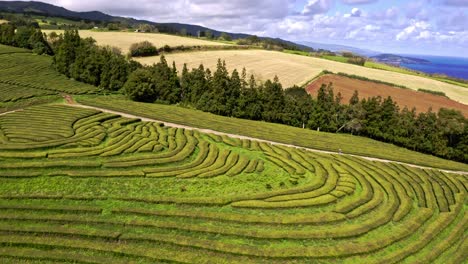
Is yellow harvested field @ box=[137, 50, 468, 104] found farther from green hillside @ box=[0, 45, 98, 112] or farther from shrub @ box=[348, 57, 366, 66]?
green hillside @ box=[0, 45, 98, 112]

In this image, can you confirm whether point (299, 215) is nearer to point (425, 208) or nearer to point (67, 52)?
point (425, 208)

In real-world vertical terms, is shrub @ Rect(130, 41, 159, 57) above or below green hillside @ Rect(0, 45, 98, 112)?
above

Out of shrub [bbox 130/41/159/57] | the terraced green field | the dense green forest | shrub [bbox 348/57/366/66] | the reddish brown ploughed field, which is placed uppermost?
shrub [bbox 348/57/366/66]

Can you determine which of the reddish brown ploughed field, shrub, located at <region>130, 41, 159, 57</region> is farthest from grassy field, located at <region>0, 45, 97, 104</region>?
the reddish brown ploughed field

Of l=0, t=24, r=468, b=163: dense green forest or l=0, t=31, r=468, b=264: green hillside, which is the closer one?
l=0, t=31, r=468, b=264: green hillside

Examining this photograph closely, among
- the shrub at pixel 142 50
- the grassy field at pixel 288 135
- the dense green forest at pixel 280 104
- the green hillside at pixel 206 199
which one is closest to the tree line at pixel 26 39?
the shrub at pixel 142 50

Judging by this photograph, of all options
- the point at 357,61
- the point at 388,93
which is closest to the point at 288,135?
the point at 388,93

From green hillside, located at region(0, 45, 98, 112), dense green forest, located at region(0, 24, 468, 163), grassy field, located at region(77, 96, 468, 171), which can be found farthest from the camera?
green hillside, located at region(0, 45, 98, 112)

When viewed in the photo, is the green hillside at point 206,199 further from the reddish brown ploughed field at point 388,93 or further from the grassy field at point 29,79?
the reddish brown ploughed field at point 388,93
